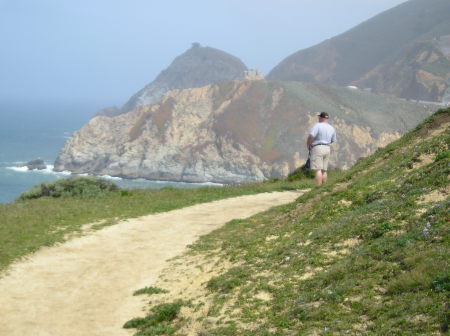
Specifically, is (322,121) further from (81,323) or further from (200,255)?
(81,323)

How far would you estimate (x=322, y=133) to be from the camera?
20.8 meters

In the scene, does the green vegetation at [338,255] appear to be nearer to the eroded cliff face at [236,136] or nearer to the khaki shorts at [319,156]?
the khaki shorts at [319,156]

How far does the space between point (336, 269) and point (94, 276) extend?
734cm

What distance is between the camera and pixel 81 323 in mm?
11391

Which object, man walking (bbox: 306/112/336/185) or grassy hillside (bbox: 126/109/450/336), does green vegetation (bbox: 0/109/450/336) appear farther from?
man walking (bbox: 306/112/336/185)

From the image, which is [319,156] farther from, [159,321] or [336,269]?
[159,321]

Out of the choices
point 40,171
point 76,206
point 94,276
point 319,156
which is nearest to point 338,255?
point 94,276

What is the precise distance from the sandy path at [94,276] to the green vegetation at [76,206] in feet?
2.96

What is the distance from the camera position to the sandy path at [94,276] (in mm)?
11490

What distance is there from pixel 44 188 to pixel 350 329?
23045 mm

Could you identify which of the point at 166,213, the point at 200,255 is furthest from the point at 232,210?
the point at 200,255

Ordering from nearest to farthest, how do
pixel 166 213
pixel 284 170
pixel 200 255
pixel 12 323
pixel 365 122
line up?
pixel 12 323 < pixel 200 255 < pixel 166 213 < pixel 284 170 < pixel 365 122

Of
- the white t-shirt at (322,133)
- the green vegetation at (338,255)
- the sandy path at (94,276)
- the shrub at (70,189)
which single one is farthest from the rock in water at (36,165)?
the white t-shirt at (322,133)

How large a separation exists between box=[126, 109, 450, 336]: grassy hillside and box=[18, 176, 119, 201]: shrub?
11940mm
